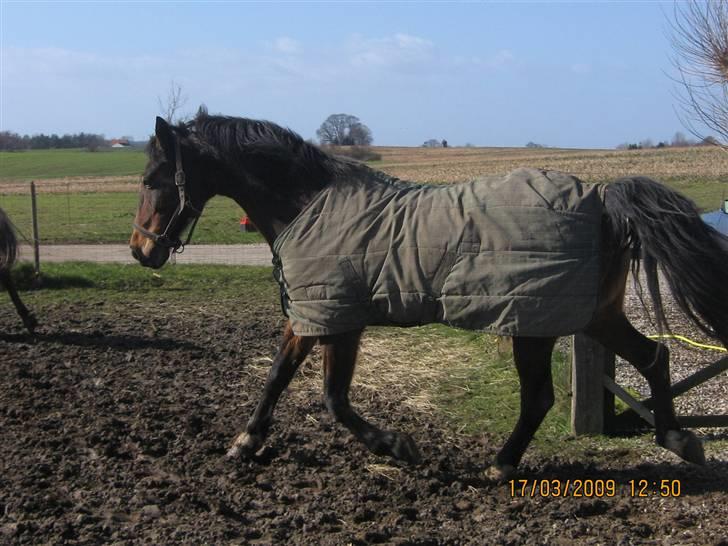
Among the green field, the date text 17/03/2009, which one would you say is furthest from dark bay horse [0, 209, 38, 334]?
A: the green field

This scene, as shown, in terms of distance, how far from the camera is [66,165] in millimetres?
54750

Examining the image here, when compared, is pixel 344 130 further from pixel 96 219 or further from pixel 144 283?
pixel 96 219

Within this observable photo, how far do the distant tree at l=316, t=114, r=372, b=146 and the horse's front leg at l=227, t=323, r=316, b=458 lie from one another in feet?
7.15

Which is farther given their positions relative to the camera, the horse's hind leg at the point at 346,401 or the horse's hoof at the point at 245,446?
the horse's hoof at the point at 245,446

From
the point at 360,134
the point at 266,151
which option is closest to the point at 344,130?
the point at 360,134

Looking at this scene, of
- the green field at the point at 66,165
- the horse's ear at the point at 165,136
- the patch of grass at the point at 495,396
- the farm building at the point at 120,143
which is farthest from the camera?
the farm building at the point at 120,143

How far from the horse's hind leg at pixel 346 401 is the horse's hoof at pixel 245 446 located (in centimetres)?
52

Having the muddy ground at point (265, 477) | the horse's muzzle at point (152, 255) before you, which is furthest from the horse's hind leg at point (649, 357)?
the horse's muzzle at point (152, 255)

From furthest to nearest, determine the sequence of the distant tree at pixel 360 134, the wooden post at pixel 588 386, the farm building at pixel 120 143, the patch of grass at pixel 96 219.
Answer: the farm building at pixel 120 143 → the patch of grass at pixel 96 219 → the distant tree at pixel 360 134 → the wooden post at pixel 588 386

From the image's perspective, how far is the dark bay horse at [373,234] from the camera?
4.39m

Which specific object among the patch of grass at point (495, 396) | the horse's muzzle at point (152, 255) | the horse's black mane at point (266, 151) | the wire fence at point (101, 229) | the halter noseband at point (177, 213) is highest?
the horse's black mane at point (266, 151)

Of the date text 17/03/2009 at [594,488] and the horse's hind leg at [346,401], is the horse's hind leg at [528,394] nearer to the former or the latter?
the date text 17/03/2009 at [594,488]

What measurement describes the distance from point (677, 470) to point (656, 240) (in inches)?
52.1

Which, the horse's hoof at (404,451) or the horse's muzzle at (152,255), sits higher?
the horse's muzzle at (152,255)
